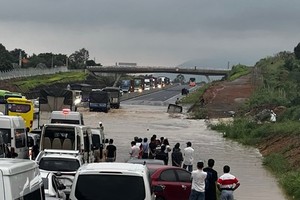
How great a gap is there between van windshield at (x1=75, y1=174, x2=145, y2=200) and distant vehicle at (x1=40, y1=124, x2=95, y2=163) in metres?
11.7

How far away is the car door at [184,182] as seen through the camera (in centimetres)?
1673

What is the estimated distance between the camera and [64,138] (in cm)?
2230

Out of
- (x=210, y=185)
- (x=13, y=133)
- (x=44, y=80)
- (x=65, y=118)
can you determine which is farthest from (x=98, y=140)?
(x=44, y=80)

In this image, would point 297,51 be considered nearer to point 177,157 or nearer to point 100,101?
point 100,101

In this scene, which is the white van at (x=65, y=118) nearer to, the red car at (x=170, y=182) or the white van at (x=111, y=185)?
the red car at (x=170, y=182)

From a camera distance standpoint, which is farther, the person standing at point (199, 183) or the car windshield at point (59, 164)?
the car windshield at point (59, 164)

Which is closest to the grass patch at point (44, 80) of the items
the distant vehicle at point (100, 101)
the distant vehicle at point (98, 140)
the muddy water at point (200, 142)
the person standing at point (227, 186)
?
the distant vehicle at point (100, 101)

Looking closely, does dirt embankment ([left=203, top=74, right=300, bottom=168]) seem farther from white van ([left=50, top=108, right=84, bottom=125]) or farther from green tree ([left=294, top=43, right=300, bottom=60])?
green tree ([left=294, top=43, right=300, bottom=60])

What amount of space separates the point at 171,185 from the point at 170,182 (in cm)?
11

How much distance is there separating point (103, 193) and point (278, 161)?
2310 cm

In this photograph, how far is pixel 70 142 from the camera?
22109mm

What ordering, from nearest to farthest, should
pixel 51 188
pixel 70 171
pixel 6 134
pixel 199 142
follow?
pixel 51 188 < pixel 70 171 < pixel 6 134 < pixel 199 142

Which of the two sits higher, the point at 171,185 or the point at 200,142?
the point at 171,185

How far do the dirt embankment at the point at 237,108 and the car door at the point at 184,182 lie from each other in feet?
41.9
